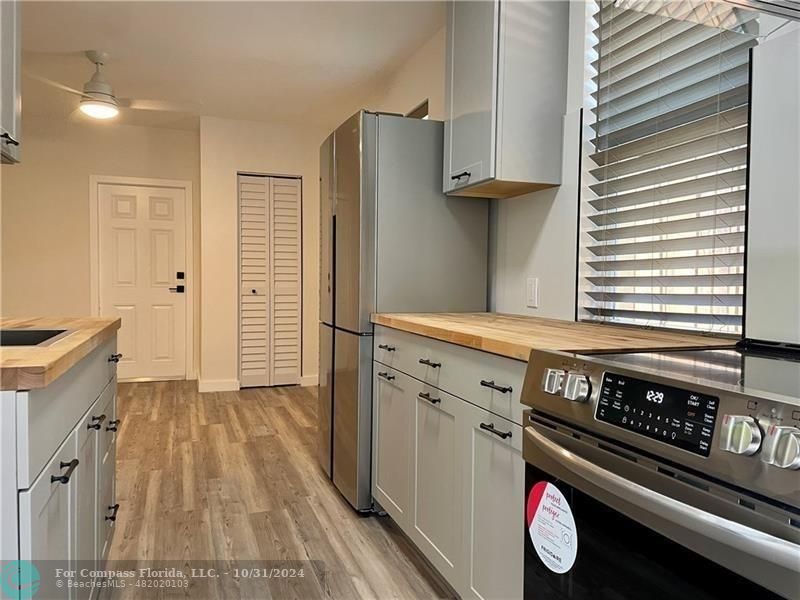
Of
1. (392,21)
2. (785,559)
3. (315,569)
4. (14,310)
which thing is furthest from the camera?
(14,310)

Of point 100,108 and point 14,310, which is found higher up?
point 100,108

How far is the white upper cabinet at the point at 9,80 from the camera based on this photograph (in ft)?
5.26

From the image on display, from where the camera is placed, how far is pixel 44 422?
3.50ft

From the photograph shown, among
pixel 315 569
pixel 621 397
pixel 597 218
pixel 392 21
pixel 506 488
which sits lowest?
pixel 315 569

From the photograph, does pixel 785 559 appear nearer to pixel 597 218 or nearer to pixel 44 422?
pixel 44 422

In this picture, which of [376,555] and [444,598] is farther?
[376,555]

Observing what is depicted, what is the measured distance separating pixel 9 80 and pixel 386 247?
141cm

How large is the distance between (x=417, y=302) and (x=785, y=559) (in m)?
1.90

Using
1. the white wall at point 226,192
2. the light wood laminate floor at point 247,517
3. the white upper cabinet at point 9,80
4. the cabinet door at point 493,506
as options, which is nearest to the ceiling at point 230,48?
the white wall at point 226,192

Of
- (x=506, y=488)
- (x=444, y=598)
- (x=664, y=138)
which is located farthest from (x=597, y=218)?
(x=444, y=598)

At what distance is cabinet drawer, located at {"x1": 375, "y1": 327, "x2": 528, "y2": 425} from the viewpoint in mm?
1399

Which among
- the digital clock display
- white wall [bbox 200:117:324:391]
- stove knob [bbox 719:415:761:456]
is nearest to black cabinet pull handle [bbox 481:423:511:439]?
the digital clock display

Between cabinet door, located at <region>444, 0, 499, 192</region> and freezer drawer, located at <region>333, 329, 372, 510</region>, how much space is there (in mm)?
823

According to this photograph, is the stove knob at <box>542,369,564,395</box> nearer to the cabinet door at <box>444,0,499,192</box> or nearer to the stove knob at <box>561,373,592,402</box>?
the stove knob at <box>561,373,592,402</box>
